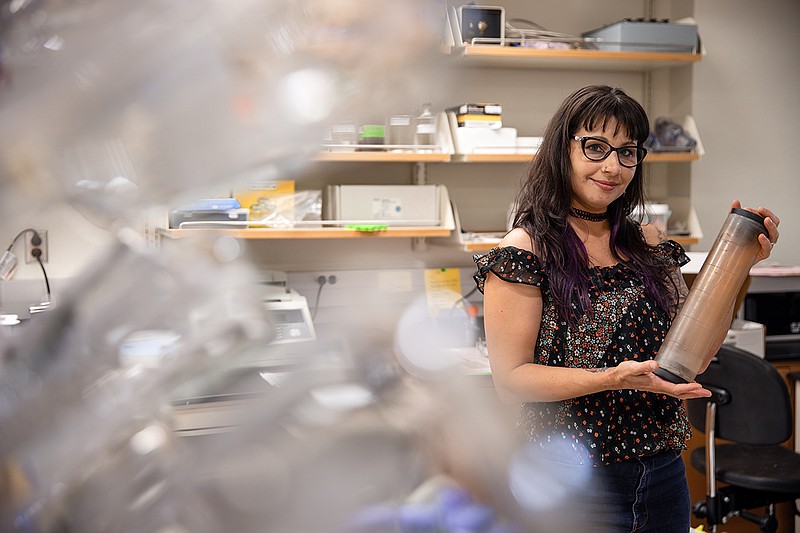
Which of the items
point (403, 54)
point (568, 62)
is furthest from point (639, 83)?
point (403, 54)

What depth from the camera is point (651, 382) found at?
1.28 metres

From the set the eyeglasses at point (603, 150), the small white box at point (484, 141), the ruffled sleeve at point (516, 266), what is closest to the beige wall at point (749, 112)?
the small white box at point (484, 141)

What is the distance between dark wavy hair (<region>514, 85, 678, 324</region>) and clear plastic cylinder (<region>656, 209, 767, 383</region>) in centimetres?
24

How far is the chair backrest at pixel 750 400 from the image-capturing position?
2.66m

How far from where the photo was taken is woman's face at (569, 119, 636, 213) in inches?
59.3

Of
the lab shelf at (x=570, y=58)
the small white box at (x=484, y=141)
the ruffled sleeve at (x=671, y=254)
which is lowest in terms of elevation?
the ruffled sleeve at (x=671, y=254)

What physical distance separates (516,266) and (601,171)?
248mm

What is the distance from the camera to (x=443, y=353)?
0.72ft

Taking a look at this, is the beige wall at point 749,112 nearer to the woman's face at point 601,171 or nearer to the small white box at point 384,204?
the small white box at point 384,204

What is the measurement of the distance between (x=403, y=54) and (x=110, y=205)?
0.29 feet

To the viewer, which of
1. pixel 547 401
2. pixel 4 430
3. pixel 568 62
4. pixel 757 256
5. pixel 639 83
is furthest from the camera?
pixel 639 83

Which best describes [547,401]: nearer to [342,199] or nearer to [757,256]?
[757,256]

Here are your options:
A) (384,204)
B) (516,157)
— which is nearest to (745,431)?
(516,157)

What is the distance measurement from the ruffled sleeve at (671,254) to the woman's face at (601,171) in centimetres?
17
